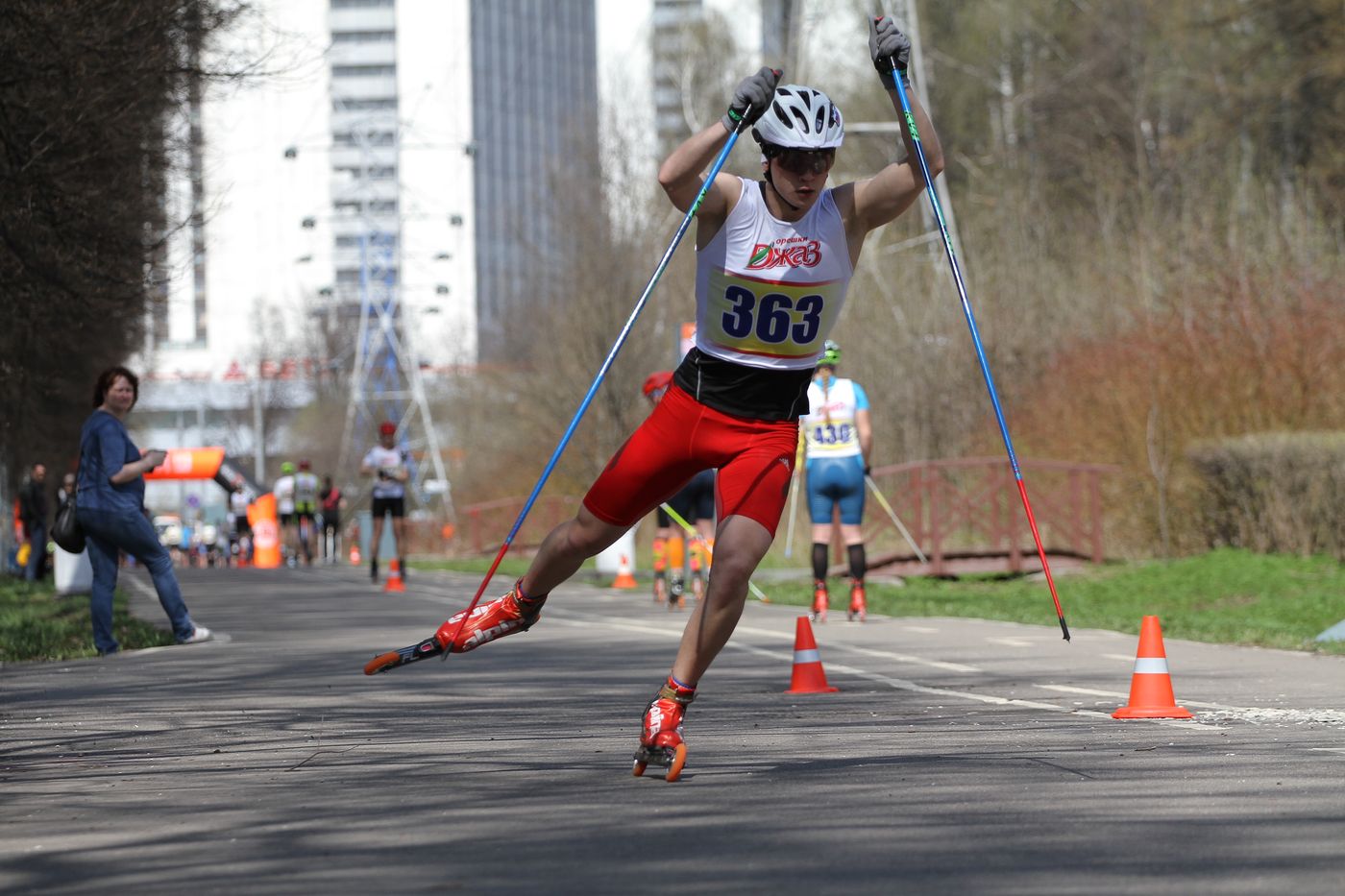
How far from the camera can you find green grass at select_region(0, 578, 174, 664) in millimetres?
13930

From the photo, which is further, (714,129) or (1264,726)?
(1264,726)

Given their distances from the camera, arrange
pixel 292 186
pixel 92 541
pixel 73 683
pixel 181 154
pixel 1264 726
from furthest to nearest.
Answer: pixel 292 186 < pixel 181 154 < pixel 92 541 < pixel 73 683 < pixel 1264 726

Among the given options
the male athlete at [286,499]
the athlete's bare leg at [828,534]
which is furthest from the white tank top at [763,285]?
the male athlete at [286,499]

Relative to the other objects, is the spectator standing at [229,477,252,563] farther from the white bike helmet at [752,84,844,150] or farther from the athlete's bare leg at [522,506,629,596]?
the white bike helmet at [752,84,844,150]

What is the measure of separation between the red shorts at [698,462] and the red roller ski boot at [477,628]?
21.5 inches

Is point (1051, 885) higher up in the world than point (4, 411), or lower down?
lower down

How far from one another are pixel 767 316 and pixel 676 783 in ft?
5.27

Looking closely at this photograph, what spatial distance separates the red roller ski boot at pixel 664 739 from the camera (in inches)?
261

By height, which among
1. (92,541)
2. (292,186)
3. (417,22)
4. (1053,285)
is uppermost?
(417,22)

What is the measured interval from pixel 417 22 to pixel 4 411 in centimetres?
10538

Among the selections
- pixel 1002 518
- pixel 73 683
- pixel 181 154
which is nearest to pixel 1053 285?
pixel 1002 518

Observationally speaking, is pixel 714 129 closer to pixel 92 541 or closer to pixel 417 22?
pixel 92 541

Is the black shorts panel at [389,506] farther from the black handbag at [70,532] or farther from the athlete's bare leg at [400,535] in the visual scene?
the black handbag at [70,532]

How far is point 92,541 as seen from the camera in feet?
46.7
